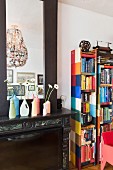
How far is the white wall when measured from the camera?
2578 millimetres

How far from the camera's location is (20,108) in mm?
2004

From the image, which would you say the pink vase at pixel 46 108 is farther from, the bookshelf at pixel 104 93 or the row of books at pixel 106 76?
the row of books at pixel 106 76

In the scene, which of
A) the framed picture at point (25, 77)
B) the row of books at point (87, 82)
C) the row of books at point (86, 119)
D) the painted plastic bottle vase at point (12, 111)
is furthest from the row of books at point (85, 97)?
the painted plastic bottle vase at point (12, 111)

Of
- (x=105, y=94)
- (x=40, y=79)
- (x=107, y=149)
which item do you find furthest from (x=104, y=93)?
(x=40, y=79)

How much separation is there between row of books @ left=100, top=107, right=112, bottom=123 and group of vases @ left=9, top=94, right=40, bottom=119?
1099mm

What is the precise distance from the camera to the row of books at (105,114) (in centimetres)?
257

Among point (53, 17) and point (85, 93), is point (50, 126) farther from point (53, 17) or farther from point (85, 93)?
point (53, 17)

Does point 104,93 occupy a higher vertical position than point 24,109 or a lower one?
higher

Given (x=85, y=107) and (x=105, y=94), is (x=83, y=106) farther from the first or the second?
(x=105, y=94)

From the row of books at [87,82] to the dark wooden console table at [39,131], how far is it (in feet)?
1.69

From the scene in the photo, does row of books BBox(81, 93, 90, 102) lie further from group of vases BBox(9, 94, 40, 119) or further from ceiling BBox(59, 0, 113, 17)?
ceiling BBox(59, 0, 113, 17)

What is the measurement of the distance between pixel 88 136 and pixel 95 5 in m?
2.08

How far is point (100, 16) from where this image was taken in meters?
2.88

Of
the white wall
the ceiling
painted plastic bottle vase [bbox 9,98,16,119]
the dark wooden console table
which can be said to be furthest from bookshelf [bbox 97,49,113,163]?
painted plastic bottle vase [bbox 9,98,16,119]
